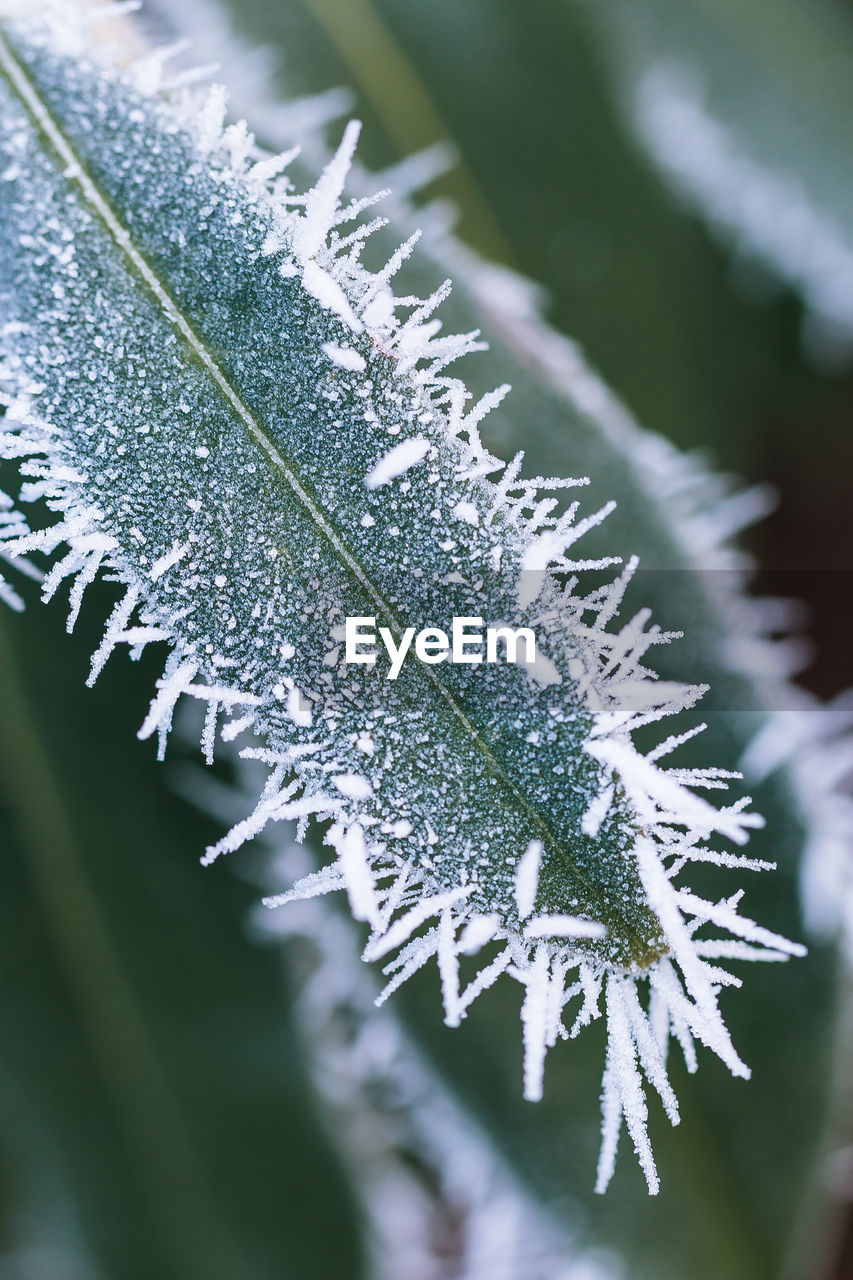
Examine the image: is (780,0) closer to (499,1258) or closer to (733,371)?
(733,371)

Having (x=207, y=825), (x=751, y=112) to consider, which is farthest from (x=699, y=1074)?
(x=751, y=112)

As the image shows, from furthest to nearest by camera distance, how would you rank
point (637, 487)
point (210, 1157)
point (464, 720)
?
point (210, 1157)
point (637, 487)
point (464, 720)

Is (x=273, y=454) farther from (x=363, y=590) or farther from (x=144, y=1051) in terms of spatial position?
(x=144, y=1051)

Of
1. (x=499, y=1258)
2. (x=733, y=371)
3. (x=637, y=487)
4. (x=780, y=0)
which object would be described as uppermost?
(x=780, y=0)

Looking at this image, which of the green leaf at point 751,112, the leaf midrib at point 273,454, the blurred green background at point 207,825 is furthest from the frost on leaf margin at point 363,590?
the green leaf at point 751,112

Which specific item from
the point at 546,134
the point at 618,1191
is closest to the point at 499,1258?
the point at 618,1191

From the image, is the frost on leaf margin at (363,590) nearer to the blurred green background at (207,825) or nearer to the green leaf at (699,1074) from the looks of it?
the green leaf at (699,1074)

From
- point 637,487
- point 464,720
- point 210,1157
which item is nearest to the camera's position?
point 464,720
